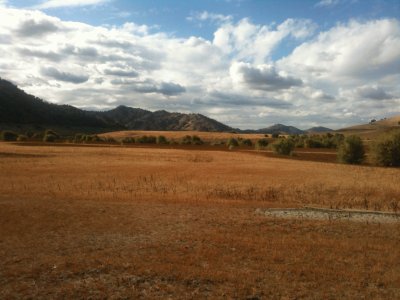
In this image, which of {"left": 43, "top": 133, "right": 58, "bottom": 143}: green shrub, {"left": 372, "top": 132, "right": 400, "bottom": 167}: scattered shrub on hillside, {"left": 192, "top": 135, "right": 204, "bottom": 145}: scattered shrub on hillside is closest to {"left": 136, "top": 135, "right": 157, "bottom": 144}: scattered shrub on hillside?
{"left": 192, "top": 135, "right": 204, "bottom": 145}: scattered shrub on hillside

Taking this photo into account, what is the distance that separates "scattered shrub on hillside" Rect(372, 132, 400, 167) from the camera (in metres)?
65.5

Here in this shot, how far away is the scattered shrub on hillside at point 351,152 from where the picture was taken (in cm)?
6956

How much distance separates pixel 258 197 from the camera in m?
29.0

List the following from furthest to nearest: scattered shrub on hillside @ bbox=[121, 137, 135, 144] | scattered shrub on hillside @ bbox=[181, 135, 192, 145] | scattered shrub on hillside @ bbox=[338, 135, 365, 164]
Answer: scattered shrub on hillside @ bbox=[121, 137, 135, 144] < scattered shrub on hillside @ bbox=[181, 135, 192, 145] < scattered shrub on hillside @ bbox=[338, 135, 365, 164]

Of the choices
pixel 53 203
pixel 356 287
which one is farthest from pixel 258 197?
pixel 356 287

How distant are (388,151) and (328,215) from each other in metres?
51.3

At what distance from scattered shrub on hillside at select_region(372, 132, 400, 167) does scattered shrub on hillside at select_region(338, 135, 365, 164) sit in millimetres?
3703

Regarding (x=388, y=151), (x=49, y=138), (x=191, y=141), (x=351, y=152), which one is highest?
(x=388, y=151)

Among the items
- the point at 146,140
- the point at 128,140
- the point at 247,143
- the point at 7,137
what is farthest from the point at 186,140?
the point at 7,137

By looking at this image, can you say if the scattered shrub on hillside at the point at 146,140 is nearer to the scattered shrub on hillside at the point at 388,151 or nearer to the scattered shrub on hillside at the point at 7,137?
the scattered shrub on hillside at the point at 7,137

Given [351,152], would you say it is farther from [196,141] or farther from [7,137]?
[7,137]

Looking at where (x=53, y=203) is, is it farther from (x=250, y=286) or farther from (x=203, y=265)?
(x=250, y=286)

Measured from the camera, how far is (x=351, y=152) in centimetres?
6962

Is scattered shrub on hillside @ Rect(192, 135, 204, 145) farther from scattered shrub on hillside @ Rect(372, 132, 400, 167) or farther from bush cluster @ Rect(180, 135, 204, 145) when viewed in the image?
scattered shrub on hillside @ Rect(372, 132, 400, 167)
